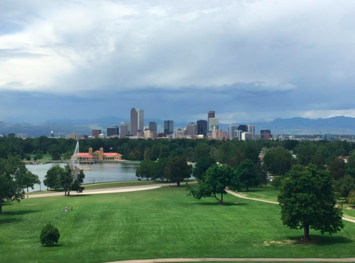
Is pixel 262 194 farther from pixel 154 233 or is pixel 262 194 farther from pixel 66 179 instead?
pixel 154 233

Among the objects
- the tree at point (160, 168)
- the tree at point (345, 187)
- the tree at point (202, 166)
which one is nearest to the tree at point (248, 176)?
the tree at point (202, 166)

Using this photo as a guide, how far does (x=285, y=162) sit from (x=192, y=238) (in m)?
86.5

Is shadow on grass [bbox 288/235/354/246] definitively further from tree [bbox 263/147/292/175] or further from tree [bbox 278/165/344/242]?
tree [bbox 263/147/292/175]

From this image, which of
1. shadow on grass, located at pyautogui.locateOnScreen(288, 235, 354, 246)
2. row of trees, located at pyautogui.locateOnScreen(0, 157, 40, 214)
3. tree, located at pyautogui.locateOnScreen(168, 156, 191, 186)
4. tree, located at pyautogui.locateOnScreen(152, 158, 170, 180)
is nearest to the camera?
shadow on grass, located at pyautogui.locateOnScreen(288, 235, 354, 246)

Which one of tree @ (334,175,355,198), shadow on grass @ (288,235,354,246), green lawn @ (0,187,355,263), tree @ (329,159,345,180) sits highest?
tree @ (329,159,345,180)

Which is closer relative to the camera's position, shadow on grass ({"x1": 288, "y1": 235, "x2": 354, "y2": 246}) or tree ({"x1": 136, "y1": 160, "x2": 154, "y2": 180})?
shadow on grass ({"x1": 288, "y1": 235, "x2": 354, "y2": 246})

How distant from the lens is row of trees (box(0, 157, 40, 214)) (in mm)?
62344

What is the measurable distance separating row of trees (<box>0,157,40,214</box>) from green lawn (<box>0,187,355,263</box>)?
2449mm

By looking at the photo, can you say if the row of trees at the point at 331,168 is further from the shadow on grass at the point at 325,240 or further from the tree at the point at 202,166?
the shadow on grass at the point at 325,240

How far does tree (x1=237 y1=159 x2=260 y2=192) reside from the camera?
97312mm

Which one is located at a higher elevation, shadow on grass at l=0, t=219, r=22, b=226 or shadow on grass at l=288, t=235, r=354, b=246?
shadow on grass at l=0, t=219, r=22, b=226

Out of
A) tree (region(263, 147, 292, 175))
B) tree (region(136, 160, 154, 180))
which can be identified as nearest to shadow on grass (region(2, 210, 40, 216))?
tree (region(136, 160, 154, 180))

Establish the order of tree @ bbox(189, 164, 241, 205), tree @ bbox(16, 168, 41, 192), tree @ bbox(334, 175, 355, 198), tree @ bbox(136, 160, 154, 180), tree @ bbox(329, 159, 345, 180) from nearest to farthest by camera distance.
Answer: tree @ bbox(334, 175, 355, 198)
tree @ bbox(189, 164, 241, 205)
tree @ bbox(16, 168, 41, 192)
tree @ bbox(329, 159, 345, 180)
tree @ bbox(136, 160, 154, 180)

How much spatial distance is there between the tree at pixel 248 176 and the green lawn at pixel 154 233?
22971 mm
